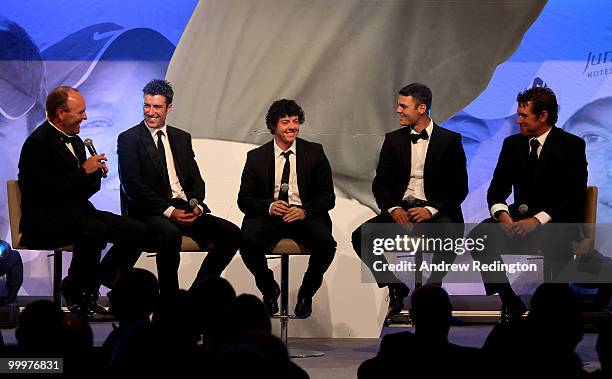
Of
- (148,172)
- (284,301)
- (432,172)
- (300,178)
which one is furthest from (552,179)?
(148,172)

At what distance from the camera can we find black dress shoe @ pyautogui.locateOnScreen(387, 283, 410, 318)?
583 cm

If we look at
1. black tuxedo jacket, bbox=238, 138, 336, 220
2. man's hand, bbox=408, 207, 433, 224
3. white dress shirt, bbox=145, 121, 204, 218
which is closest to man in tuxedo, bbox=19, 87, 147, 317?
white dress shirt, bbox=145, 121, 204, 218

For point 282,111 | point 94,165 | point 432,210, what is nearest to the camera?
point 94,165

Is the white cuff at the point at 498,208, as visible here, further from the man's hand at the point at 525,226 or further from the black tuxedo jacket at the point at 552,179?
the man's hand at the point at 525,226

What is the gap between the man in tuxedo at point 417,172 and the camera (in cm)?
595

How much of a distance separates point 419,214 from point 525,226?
60cm

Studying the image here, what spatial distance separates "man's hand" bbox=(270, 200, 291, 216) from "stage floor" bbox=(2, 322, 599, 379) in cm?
81

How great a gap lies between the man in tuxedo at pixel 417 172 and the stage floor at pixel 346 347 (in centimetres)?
46

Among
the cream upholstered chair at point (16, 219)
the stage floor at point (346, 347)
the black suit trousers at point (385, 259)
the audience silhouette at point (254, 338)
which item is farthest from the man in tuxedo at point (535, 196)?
the cream upholstered chair at point (16, 219)

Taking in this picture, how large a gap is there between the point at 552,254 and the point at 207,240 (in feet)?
6.36

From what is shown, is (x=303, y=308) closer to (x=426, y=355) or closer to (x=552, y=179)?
(x=552, y=179)

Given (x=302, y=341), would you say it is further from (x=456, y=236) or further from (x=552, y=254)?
(x=552, y=254)

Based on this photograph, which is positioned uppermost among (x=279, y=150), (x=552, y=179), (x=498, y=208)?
(x=279, y=150)

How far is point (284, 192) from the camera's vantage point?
19.5ft
